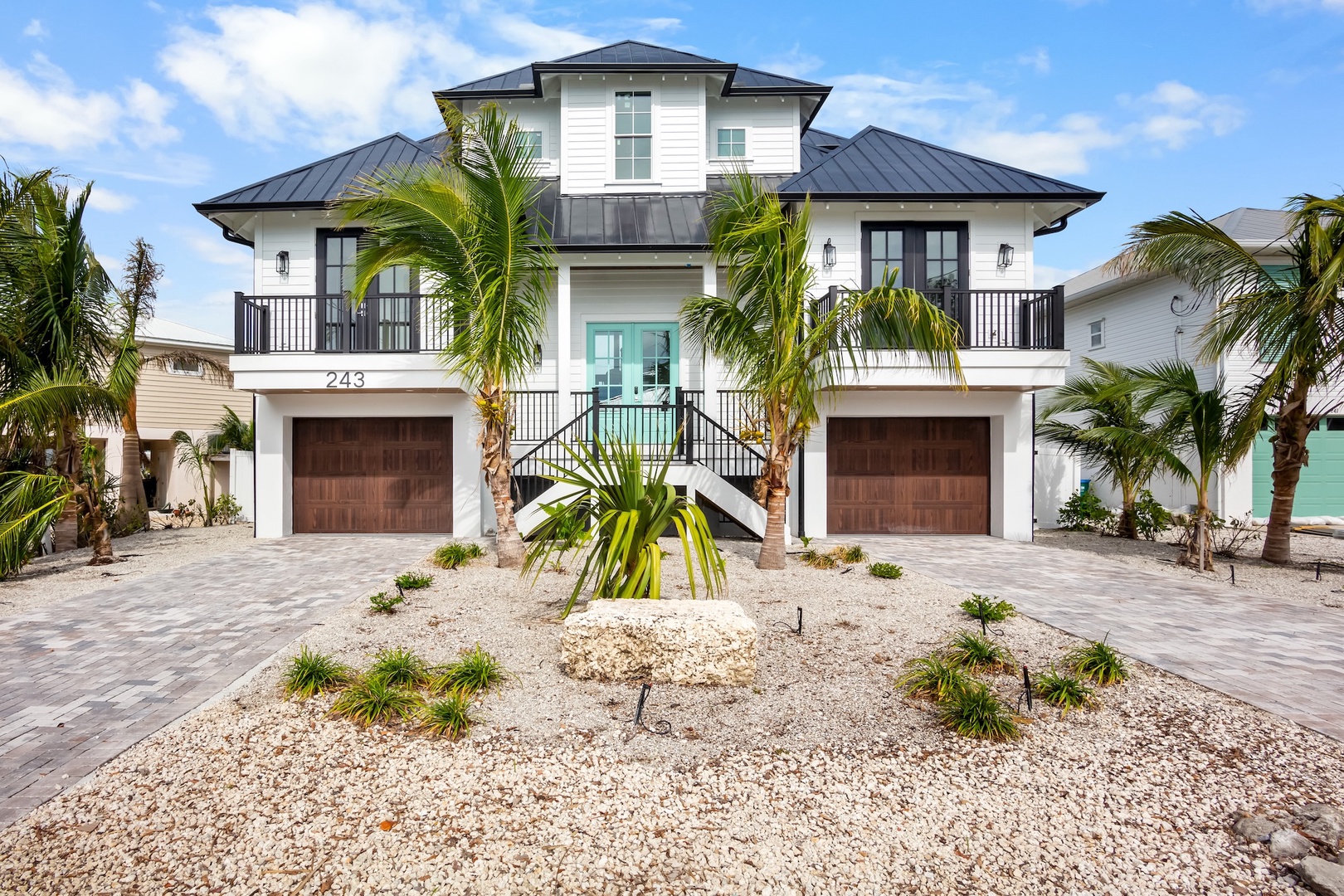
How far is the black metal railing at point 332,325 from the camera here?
11.5 metres

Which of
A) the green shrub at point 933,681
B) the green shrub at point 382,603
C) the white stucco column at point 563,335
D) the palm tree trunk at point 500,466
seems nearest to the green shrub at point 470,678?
the green shrub at point 382,603

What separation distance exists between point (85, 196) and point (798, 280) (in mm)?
9677

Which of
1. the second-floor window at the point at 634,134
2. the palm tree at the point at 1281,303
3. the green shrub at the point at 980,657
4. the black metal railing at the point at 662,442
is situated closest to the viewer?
the green shrub at the point at 980,657

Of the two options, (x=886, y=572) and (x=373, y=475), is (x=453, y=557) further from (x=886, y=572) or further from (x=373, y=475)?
(x=886, y=572)

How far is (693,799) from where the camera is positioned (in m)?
3.23

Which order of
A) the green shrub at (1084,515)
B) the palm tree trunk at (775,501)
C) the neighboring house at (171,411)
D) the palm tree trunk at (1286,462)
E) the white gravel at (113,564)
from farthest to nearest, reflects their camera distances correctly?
1. the neighboring house at (171,411)
2. the green shrub at (1084,515)
3. the palm tree trunk at (1286,462)
4. the palm tree trunk at (775,501)
5. the white gravel at (113,564)

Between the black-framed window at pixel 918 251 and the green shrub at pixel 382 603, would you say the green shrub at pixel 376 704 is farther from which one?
the black-framed window at pixel 918 251

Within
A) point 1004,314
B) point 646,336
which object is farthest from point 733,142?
point 1004,314

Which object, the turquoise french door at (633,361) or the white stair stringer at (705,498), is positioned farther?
the turquoise french door at (633,361)

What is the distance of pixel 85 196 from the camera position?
9484 mm

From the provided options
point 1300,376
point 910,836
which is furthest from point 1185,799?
point 1300,376

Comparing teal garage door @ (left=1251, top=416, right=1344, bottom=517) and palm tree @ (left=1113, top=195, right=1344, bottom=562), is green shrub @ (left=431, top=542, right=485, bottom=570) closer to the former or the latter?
palm tree @ (left=1113, top=195, right=1344, bottom=562)

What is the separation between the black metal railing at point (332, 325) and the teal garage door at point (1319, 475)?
17.3m

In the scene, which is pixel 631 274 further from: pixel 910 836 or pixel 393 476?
pixel 910 836
